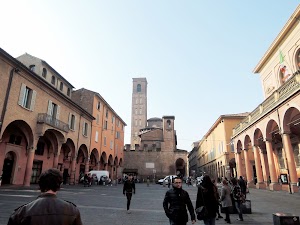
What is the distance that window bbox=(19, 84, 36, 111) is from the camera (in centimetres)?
1838

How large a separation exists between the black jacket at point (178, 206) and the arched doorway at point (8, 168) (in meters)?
20.5

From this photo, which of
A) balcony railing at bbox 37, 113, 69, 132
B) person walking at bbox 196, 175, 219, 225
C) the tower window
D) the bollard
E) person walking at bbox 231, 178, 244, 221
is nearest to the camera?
the bollard

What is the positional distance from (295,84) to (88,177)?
2182 cm

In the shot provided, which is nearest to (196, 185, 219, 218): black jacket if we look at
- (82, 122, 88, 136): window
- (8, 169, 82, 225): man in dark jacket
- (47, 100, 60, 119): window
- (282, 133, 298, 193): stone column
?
(8, 169, 82, 225): man in dark jacket

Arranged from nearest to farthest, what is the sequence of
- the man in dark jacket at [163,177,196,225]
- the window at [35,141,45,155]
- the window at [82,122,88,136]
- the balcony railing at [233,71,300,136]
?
the man in dark jacket at [163,177,196,225]
the balcony railing at [233,71,300,136]
the window at [35,141,45,155]
the window at [82,122,88,136]

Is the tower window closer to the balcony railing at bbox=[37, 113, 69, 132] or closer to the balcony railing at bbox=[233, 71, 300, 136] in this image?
the balcony railing at bbox=[37, 113, 69, 132]

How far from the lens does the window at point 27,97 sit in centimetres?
1838

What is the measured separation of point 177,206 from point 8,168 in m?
21.4

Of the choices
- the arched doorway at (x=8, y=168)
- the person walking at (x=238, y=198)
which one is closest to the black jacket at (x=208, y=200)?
the person walking at (x=238, y=198)

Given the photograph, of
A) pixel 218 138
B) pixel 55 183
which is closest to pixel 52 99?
pixel 55 183

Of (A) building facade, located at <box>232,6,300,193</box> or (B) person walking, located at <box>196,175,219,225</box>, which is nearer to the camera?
(B) person walking, located at <box>196,175,219,225</box>

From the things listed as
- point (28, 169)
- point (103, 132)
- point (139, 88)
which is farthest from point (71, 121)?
point (139, 88)

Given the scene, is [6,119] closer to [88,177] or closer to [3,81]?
[3,81]

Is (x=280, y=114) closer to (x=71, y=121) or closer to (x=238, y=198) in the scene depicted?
(x=238, y=198)
